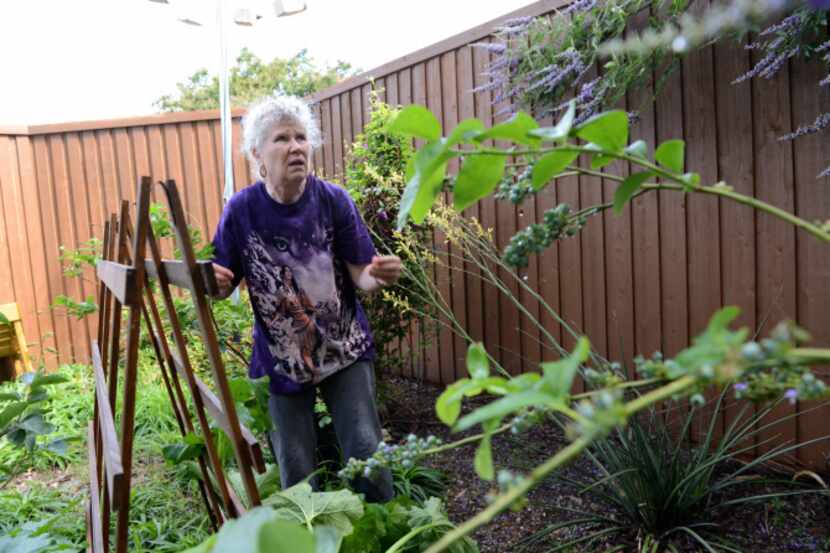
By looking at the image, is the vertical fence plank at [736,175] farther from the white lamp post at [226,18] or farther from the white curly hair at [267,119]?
the white lamp post at [226,18]

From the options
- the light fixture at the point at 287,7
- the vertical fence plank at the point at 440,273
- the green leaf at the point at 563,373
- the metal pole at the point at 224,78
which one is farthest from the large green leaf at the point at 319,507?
the light fixture at the point at 287,7

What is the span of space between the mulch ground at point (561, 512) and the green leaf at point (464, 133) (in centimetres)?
200

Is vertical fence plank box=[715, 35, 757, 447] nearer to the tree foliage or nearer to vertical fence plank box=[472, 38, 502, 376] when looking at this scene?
vertical fence plank box=[472, 38, 502, 376]

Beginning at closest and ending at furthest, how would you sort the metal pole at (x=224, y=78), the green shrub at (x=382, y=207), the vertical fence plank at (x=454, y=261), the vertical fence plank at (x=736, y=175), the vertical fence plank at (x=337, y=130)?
the vertical fence plank at (x=736, y=175) < the green shrub at (x=382, y=207) < the vertical fence plank at (x=454, y=261) < the metal pole at (x=224, y=78) < the vertical fence plank at (x=337, y=130)

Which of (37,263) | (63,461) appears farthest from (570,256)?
(37,263)

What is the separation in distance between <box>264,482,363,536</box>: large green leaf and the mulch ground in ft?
2.35

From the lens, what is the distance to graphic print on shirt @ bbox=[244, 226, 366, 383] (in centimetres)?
222

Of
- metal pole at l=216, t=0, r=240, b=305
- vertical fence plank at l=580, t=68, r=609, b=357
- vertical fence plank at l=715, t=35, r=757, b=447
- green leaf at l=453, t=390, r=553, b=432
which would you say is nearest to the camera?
green leaf at l=453, t=390, r=553, b=432

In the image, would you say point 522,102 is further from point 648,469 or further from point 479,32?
point 648,469

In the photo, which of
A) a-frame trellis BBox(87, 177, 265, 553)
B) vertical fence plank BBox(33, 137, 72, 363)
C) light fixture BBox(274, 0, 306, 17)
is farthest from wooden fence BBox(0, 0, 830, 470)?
a-frame trellis BBox(87, 177, 265, 553)

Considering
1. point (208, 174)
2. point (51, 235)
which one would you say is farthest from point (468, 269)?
point (51, 235)

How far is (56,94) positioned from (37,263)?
22167mm

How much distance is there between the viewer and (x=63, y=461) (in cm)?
378

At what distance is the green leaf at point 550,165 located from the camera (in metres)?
0.46
